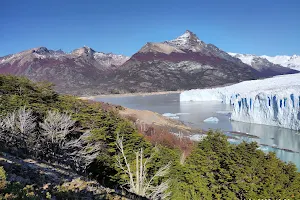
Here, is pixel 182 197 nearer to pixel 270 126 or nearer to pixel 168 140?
pixel 168 140

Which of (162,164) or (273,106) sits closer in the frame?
(162,164)

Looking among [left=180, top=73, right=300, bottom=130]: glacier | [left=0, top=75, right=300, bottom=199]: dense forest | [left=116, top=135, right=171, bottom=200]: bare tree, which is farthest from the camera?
[left=180, top=73, right=300, bottom=130]: glacier

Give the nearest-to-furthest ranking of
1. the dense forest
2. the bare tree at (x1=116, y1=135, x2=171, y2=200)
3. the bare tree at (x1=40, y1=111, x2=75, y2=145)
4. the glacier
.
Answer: the bare tree at (x1=116, y1=135, x2=171, y2=200) < the dense forest < the bare tree at (x1=40, y1=111, x2=75, y2=145) < the glacier

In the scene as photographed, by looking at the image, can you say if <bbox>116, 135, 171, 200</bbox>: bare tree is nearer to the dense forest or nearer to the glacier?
the dense forest

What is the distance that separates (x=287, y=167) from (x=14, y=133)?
1231 centimetres

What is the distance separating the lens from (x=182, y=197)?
11.9 meters

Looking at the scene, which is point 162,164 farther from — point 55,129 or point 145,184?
point 55,129

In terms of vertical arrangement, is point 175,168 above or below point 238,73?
below

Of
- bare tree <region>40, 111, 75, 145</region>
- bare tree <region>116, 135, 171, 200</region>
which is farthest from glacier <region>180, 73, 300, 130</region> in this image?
bare tree <region>40, 111, 75, 145</region>

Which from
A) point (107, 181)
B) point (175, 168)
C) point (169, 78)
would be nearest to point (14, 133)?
point (107, 181)

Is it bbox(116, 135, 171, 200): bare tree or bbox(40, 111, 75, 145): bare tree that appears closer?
bbox(116, 135, 171, 200): bare tree

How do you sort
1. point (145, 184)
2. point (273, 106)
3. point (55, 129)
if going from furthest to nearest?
point (273, 106) < point (55, 129) < point (145, 184)

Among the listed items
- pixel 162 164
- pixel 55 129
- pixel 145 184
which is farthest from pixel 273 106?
pixel 55 129

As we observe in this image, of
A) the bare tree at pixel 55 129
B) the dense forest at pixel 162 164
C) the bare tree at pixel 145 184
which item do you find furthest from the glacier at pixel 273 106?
the bare tree at pixel 55 129
